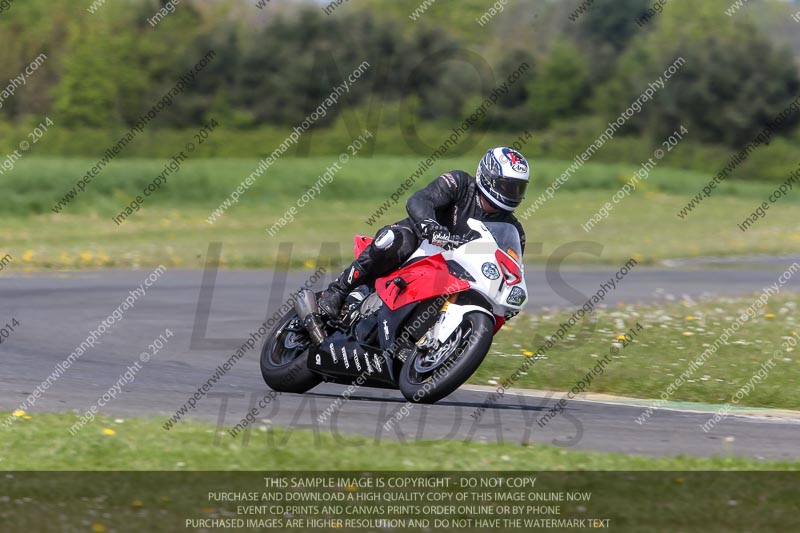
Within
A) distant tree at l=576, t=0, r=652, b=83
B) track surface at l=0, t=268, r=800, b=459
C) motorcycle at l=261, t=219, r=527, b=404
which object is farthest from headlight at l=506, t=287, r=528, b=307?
distant tree at l=576, t=0, r=652, b=83

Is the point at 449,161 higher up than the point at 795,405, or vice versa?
the point at 795,405

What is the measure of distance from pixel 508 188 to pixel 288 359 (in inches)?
92.1

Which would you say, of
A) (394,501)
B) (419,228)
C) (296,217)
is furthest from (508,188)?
(296,217)

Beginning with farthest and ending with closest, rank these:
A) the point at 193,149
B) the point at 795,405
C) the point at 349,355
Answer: the point at 193,149 → the point at 795,405 → the point at 349,355

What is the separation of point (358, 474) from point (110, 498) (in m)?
1.41

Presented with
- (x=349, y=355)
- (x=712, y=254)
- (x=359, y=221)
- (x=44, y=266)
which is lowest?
(x=359, y=221)

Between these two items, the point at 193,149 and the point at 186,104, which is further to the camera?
the point at 186,104

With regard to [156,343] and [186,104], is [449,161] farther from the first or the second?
[156,343]

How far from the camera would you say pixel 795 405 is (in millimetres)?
10797

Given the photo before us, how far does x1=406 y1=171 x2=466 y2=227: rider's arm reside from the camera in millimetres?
9078

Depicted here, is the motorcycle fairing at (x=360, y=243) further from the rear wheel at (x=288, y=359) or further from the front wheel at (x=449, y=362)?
the front wheel at (x=449, y=362)

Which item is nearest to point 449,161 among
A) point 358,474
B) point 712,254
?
point 712,254

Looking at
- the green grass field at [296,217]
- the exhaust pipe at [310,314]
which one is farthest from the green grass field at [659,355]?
the green grass field at [296,217]

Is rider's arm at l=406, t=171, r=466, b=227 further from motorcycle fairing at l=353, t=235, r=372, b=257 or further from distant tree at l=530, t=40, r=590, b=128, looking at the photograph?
distant tree at l=530, t=40, r=590, b=128
